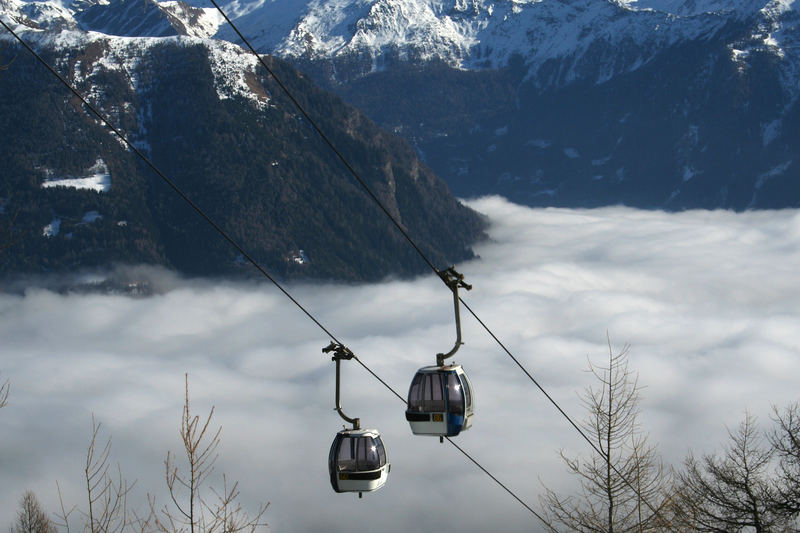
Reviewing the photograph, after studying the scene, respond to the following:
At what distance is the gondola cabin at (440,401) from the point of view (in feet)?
116

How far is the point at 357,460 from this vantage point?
35812 mm

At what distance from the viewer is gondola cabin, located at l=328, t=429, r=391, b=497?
35.5 metres

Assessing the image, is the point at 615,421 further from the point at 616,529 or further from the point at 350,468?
the point at 350,468

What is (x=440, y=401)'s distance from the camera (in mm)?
35844

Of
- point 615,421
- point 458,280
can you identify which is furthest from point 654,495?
point 458,280

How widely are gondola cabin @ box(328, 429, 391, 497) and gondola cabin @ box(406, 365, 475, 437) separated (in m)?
1.41

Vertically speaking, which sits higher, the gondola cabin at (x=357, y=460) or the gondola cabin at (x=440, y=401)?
the gondola cabin at (x=440, y=401)

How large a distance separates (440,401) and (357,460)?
3221 millimetres

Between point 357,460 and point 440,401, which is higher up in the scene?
point 440,401

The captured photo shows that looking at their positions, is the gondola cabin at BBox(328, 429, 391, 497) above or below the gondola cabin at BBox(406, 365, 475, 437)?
below

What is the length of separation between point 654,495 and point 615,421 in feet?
22.1

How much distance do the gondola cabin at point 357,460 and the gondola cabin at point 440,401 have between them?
1.41 metres

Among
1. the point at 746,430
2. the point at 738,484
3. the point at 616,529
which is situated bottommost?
the point at 616,529

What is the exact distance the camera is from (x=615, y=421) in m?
45.4
